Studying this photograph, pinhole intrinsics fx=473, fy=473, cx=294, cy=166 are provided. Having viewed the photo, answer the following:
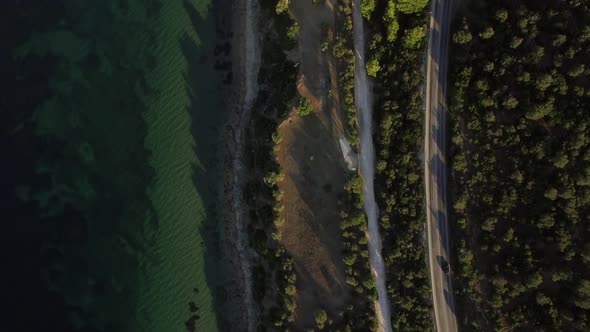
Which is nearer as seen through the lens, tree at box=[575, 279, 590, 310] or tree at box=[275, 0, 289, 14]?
tree at box=[575, 279, 590, 310]

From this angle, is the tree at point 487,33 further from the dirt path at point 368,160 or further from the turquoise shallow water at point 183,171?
the turquoise shallow water at point 183,171

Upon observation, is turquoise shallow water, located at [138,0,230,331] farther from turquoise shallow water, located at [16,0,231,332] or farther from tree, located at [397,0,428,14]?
tree, located at [397,0,428,14]

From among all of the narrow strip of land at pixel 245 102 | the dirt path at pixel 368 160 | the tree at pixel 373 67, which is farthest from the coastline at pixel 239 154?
the tree at pixel 373 67

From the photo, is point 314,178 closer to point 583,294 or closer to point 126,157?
point 126,157

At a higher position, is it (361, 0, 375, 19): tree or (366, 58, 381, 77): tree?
(361, 0, 375, 19): tree

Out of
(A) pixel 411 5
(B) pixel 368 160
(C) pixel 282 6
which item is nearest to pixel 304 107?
(B) pixel 368 160

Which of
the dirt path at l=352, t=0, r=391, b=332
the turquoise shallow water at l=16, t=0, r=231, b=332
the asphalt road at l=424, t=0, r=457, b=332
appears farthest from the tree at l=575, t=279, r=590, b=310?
the turquoise shallow water at l=16, t=0, r=231, b=332

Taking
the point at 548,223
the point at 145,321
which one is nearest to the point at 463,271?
the point at 548,223

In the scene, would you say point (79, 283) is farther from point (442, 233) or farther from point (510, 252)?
point (510, 252)
